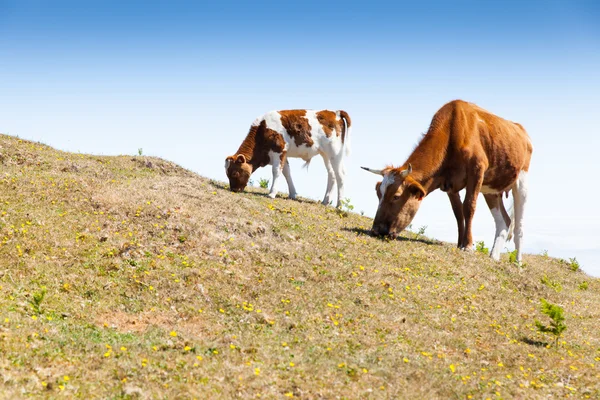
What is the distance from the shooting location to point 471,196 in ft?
65.2

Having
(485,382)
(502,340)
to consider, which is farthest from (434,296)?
(485,382)

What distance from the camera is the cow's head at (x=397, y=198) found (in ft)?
61.3

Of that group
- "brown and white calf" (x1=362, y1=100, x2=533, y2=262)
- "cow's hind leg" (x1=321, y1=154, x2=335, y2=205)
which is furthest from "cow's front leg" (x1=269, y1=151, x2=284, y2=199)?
"brown and white calf" (x1=362, y1=100, x2=533, y2=262)

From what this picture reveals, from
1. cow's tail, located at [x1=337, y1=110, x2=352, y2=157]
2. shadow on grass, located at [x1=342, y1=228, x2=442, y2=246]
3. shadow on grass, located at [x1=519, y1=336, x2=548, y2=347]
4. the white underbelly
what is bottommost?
shadow on grass, located at [x1=519, y1=336, x2=548, y2=347]

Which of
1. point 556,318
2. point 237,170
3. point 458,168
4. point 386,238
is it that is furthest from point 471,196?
point 237,170

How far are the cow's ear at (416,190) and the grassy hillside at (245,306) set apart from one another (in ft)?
5.88

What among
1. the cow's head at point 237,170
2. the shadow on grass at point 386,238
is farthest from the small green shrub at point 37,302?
the cow's head at point 237,170

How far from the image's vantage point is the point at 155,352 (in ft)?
33.3

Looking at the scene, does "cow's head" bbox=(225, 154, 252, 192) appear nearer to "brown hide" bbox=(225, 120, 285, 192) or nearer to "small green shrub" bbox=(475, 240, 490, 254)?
"brown hide" bbox=(225, 120, 285, 192)

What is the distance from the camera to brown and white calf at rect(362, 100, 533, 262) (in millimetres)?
18906

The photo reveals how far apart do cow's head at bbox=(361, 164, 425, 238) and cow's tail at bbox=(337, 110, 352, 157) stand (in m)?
6.53

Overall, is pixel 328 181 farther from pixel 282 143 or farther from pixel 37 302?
pixel 37 302

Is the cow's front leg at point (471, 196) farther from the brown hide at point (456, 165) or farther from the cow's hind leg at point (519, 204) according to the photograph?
the cow's hind leg at point (519, 204)

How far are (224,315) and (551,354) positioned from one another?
23.8ft
